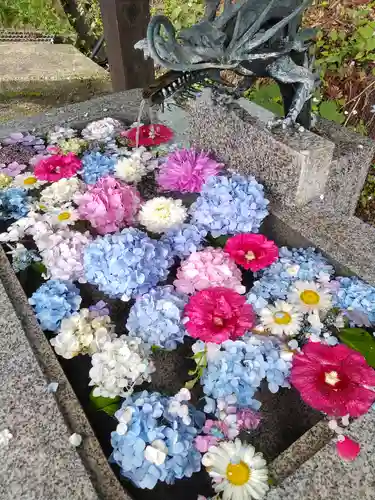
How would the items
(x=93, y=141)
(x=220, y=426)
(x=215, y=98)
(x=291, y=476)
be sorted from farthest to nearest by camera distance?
1. (x=93, y=141)
2. (x=215, y=98)
3. (x=220, y=426)
4. (x=291, y=476)

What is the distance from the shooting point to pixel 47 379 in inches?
56.9

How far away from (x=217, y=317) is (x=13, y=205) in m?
1.32

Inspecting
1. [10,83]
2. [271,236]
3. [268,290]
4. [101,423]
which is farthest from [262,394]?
[10,83]

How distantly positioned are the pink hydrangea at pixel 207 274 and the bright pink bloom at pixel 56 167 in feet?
3.47

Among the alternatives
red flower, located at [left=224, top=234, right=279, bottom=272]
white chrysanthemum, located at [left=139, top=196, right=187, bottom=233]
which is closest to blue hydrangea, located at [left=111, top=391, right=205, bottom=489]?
red flower, located at [left=224, top=234, right=279, bottom=272]

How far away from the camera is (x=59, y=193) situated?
93.2 inches

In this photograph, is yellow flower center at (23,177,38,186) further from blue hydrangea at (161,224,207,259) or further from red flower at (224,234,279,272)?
red flower at (224,234,279,272)

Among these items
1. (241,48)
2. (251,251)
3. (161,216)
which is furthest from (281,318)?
(241,48)

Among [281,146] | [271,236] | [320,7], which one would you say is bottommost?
[271,236]

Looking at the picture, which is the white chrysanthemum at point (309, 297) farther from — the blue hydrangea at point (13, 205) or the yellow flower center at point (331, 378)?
the blue hydrangea at point (13, 205)

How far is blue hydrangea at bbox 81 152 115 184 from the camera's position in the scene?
2553mm

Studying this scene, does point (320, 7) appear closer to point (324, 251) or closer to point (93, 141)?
point (93, 141)

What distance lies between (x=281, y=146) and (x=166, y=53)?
2.14 ft

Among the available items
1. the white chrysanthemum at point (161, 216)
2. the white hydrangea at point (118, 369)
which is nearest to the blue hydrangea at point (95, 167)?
the white chrysanthemum at point (161, 216)
